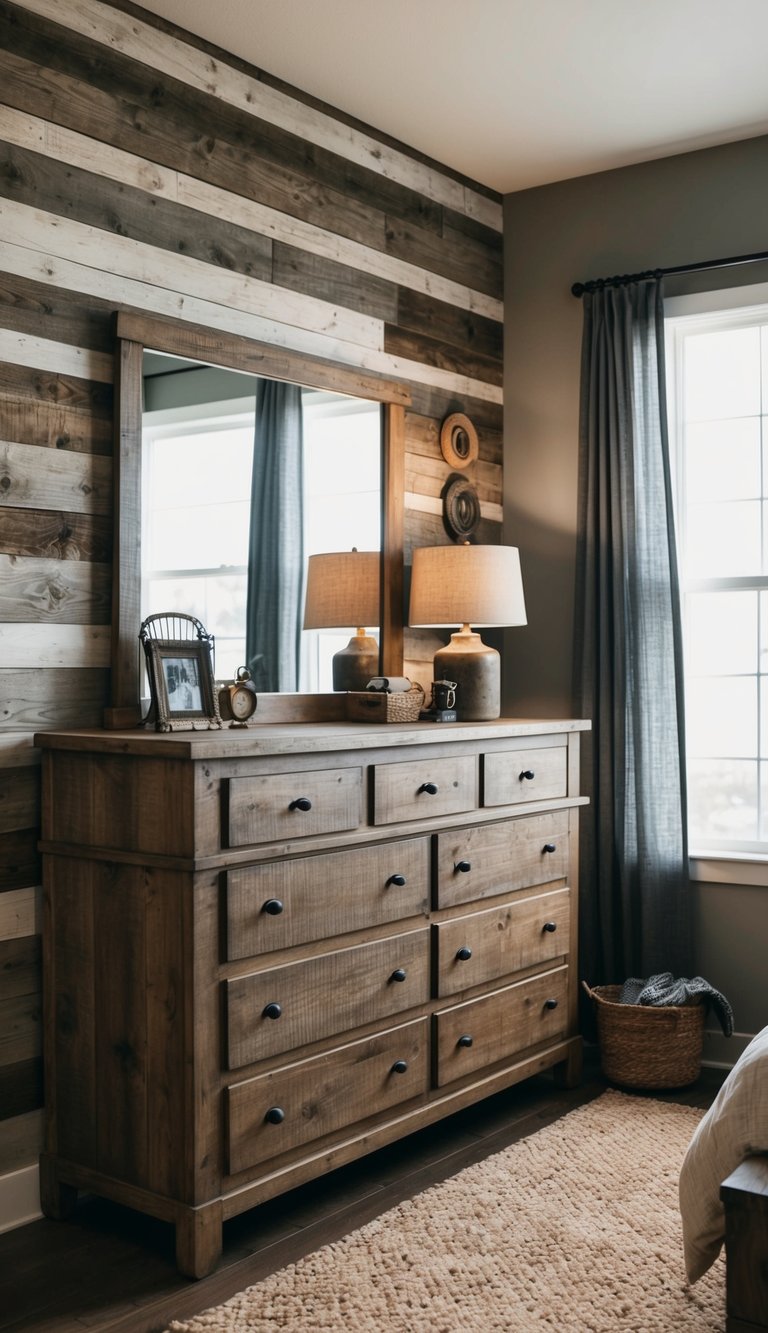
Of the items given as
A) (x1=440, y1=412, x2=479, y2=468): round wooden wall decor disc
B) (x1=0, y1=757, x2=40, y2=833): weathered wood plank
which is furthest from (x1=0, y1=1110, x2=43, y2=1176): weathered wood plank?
(x1=440, y1=412, x2=479, y2=468): round wooden wall decor disc

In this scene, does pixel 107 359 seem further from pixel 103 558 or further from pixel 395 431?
pixel 395 431

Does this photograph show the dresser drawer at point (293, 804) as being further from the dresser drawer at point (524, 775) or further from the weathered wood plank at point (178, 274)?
the weathered wood plank at point (178, 274)

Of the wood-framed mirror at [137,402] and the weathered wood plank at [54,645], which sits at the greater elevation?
the wood-framed mirror at [137,402]

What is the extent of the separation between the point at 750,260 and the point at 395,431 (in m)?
1.19

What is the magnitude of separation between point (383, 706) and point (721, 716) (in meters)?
1.26

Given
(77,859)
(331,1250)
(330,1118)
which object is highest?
(77,859)

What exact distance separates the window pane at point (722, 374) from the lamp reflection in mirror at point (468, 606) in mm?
852

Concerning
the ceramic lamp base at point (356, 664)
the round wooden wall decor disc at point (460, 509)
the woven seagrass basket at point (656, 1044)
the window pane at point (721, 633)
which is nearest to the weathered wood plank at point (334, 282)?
the round wooden wall decor disc at point (460, 509)

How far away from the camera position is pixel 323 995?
8.64 ft

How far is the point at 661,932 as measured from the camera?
374 cm

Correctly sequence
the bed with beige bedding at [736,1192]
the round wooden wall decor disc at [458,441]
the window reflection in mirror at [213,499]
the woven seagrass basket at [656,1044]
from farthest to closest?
1. the round wooden wall decor disc at [458,441]
2. the woven seagrass basket at [656,1044]
3. the window reflection in mirror at [213,499]
4. the bed with beige bedding at [736,1192]

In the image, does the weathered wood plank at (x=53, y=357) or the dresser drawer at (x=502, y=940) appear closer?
the weathered wood plank at (x=53, y=357)

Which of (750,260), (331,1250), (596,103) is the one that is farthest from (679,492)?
(331,1250)

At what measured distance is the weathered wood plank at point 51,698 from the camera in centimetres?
263
